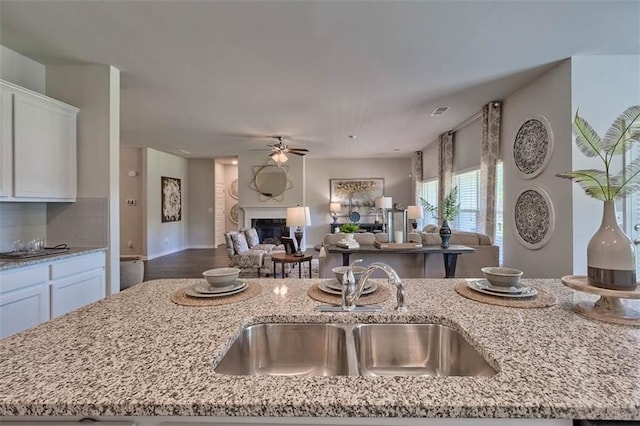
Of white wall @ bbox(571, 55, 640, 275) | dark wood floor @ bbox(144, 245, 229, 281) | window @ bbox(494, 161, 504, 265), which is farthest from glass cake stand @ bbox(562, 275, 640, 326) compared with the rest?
dark wood floor @ bbox(144, 245, 229, 281)

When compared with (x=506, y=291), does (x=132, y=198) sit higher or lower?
higher

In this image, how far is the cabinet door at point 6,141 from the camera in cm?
223

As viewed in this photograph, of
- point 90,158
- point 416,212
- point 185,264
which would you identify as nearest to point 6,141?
point 90,158

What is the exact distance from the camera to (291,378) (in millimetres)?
718

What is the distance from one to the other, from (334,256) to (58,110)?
328cm

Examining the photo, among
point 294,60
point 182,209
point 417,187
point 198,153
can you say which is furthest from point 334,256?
point 182,209

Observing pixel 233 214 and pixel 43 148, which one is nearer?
pixel 43 148

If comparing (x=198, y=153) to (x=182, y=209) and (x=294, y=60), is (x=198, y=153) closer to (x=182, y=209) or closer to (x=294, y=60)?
(x=182, y=209)

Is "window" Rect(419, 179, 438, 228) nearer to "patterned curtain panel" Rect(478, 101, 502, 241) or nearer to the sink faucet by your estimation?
"patterned curtain panel" Rect(478, 101, 502, 241)

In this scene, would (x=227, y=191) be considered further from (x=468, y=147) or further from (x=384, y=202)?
(x=468, y=147)

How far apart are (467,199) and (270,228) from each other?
469cm

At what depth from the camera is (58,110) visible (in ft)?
8.61

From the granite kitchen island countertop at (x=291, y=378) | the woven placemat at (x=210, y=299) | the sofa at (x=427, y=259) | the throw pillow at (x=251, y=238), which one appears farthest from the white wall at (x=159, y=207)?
the granite kitchen island countertop at (x=291, y=378)

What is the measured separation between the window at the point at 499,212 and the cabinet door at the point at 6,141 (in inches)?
201
